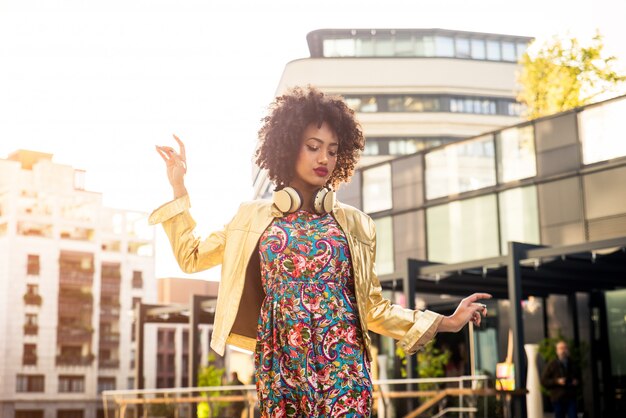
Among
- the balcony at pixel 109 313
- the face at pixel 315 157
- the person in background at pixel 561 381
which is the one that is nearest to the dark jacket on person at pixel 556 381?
the person in background at pixel 561 381

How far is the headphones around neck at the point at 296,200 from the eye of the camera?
3.08 m

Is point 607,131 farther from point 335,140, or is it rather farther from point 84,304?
point 84,304

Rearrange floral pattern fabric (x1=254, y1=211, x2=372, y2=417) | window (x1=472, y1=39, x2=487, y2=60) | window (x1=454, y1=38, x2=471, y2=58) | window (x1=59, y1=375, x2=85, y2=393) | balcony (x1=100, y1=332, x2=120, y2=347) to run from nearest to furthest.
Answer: floral pattern fabric (x1=254, y1=211, x2=372, y2=417) < window (x1=454, y1=38, x2=471, y2=58) < window (x1=472, y1=39, x2=487, y2=60) < window (x1=59, y1=375, x2=85, y2=393) < balcony (x1=100, y1=332, x2=120, y2=347)

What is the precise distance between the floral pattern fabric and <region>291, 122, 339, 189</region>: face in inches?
7.0

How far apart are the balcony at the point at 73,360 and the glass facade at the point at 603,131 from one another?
121 m

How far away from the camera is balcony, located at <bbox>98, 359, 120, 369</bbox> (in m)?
136

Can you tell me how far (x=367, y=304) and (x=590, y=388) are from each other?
16.8 metres

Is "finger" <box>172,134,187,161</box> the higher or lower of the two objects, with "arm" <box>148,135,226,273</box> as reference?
higher

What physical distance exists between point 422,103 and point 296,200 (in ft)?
177

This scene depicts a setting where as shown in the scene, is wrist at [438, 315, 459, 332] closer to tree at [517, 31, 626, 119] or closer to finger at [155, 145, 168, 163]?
finger at [155, 145, 168, 163]

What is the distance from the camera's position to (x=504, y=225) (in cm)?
2034

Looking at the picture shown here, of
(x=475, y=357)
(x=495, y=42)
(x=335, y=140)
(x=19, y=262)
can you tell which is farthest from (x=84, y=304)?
(x=335, y=140)

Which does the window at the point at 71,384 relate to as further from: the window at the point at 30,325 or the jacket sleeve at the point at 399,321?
the jacket sleeve at the point at 399,321

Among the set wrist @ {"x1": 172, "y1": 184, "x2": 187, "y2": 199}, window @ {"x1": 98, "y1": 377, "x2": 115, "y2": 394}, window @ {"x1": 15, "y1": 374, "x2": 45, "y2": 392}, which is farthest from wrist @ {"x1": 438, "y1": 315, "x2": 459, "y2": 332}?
window @ {"x1": 98, "y1": 377, "x2": 115, "y2": 394}
